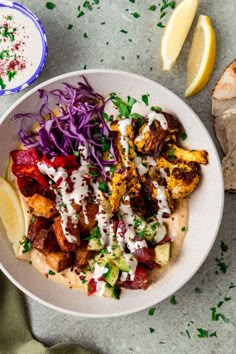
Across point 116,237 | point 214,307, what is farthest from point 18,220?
point 214,307

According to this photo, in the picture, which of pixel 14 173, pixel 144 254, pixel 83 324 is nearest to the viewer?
pixel 144 254

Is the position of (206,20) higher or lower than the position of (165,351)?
higher

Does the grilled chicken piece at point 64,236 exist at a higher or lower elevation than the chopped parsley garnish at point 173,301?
higher

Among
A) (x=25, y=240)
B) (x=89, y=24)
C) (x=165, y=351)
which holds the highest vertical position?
(x=89, y=24)

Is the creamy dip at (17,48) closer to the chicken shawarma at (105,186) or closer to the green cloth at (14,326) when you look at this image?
the chicken shawarma at (105,186)

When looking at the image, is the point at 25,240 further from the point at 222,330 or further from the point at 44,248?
the point at 222,330

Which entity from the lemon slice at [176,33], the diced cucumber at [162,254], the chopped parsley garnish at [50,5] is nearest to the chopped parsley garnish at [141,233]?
the diced cucumber at [162,254]

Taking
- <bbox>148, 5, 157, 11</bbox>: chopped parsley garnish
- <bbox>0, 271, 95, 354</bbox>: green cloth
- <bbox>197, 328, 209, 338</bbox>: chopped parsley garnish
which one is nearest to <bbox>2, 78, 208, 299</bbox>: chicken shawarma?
<bbox>0, 271, 95, 354</bbox>: green cloth
